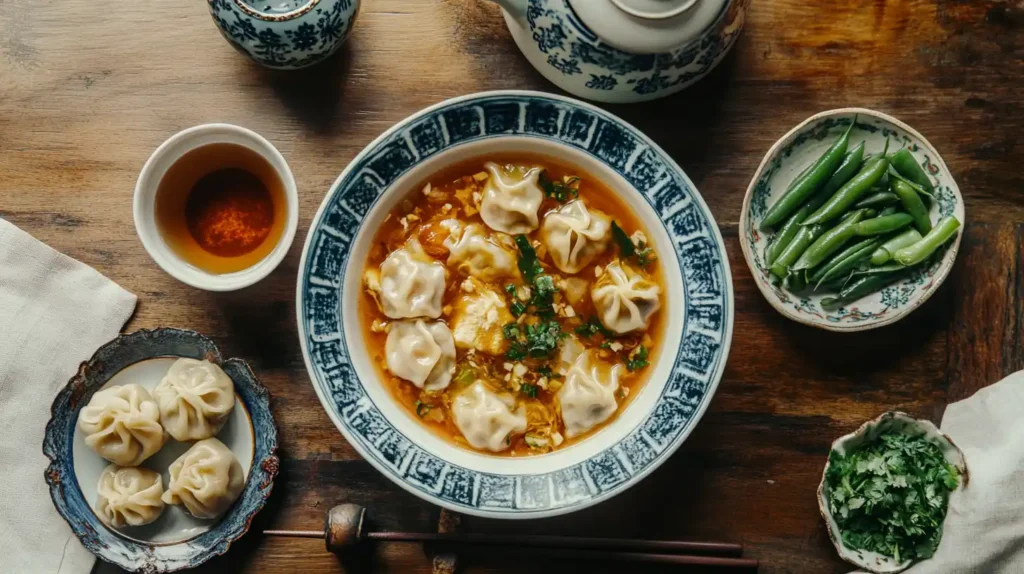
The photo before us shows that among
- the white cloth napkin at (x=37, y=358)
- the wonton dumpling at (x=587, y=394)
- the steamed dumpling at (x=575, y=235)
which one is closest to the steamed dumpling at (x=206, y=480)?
the white cloth napkin at (x=37, y=358)

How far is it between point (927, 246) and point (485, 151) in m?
1.41

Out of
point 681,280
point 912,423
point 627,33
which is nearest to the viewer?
point 627,33

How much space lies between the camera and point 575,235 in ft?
7.82

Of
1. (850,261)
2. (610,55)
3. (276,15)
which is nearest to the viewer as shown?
(610,55)

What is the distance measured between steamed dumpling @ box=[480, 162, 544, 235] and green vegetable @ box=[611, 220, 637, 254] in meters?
0.25

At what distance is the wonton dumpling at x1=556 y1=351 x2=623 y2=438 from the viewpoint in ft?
7.73

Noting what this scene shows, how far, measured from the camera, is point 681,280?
90.4 inches

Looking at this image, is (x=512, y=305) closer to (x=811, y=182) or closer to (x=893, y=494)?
(x=811, y=182)

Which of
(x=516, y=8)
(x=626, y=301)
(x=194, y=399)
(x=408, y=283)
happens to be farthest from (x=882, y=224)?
(x=194, y=399)

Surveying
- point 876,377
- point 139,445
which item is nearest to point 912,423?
point 876,377

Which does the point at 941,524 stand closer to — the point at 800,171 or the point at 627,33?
the point at 800,171

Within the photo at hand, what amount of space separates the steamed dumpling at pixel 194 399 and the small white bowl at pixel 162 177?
284 millimetres

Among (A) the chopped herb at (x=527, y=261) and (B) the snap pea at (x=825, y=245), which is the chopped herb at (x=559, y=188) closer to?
(A) the chopped herb at (x=527, y=261)

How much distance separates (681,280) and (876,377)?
818mm
